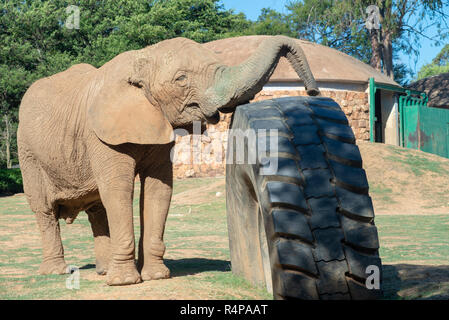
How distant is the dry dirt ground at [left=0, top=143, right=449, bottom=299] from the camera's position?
5.20 metres

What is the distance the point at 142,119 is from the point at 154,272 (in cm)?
151

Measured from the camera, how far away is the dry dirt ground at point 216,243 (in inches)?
205

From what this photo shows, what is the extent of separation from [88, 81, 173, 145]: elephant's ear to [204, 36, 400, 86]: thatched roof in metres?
18.3

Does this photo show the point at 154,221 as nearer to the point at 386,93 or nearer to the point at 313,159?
the point at 313,159

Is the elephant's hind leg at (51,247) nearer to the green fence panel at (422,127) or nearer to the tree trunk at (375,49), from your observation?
the green fence panel at (422,127)

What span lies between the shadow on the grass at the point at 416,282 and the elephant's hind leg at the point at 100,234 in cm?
310

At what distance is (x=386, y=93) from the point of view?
29.0 meters

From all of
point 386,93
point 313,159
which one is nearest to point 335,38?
point 386,93

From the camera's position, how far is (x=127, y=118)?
600cm

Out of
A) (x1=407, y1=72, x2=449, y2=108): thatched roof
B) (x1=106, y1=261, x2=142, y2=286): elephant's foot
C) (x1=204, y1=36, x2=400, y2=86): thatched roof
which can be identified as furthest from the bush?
(x1=106, y1=261, x2=142, y2=286): elephant's foot

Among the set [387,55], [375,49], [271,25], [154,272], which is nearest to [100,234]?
[154,272]

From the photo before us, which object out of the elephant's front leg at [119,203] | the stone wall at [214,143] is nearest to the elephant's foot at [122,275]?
the elephant's front leg at [119,203]

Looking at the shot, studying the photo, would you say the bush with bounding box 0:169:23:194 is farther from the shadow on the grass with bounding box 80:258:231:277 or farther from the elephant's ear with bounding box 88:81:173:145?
the elephant's ear with bounding box 88:81:173:145
